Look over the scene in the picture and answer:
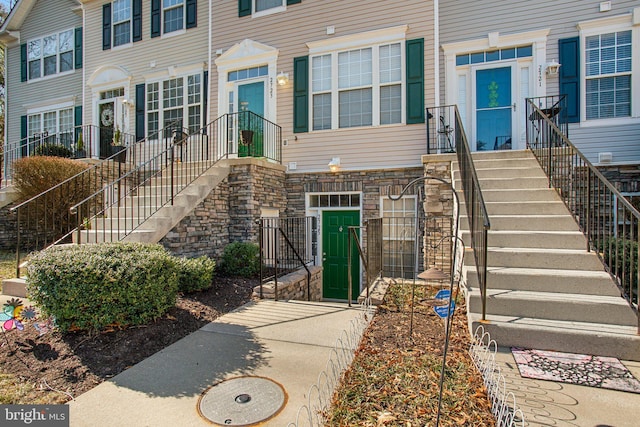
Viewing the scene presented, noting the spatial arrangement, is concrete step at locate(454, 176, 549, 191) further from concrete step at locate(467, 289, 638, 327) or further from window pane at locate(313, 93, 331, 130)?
window pane at locate(313, 93, 331, 130)

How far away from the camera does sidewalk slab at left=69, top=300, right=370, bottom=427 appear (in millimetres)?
2594

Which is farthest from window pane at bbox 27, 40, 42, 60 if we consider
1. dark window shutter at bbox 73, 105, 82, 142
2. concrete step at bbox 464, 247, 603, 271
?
concrete step at bbox 464, 247, 603, 271

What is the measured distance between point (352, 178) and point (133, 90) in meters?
7.71

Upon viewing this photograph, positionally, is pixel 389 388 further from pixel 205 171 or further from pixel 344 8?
pixel 344 8

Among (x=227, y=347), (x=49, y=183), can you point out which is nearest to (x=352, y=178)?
(x=227, y=347)

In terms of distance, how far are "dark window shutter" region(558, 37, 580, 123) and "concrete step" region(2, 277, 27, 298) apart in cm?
1024

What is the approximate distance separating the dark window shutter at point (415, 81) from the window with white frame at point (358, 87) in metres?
0.22

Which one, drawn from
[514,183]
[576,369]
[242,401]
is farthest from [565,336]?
[514,183]

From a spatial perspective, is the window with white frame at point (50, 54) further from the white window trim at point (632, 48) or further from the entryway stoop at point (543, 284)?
the white window trim at point (632, 48)

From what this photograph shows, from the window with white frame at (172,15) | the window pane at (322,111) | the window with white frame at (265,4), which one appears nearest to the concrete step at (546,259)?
the window pane at (322,111)

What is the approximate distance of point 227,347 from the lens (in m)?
3.78

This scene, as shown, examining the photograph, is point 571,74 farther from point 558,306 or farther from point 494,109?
point 558,306

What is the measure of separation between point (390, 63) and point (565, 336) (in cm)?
661

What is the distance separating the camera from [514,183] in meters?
5.86
